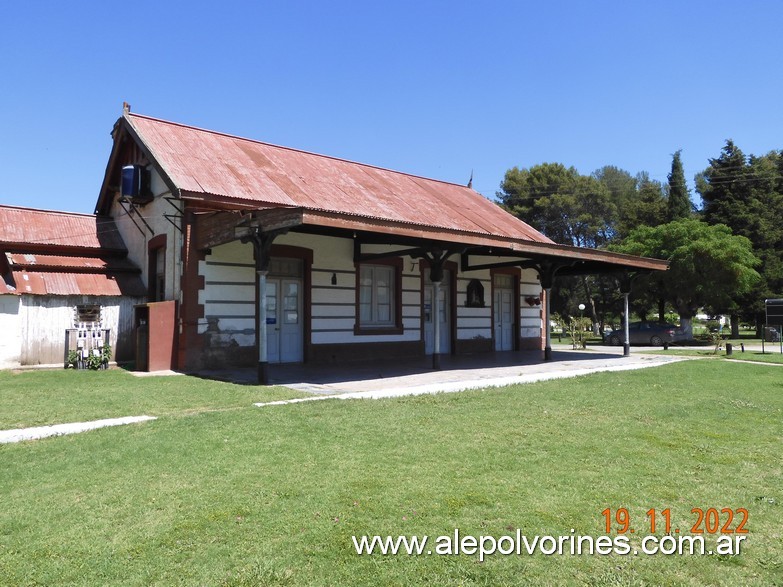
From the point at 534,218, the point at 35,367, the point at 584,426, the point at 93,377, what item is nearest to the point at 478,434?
the point at 584,426

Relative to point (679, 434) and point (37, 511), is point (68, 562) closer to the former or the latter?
point (37, 511)

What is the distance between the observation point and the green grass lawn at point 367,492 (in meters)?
3.03

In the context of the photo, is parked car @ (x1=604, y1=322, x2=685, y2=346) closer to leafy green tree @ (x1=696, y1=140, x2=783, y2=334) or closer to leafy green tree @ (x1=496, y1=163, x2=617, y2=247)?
leafy green tree @ (x1=696, y1=140, x2=783, y2=334)

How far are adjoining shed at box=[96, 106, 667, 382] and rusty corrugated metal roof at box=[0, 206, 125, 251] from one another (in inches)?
18.7

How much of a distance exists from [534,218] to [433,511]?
142 feet

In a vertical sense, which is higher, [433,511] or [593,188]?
[593,188]

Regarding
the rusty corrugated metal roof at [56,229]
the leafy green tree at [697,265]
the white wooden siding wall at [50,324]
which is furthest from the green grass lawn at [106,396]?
the leafy green tree at [697,265]

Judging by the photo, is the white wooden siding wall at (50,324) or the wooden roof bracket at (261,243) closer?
the wooden roof bracket at (261,243)

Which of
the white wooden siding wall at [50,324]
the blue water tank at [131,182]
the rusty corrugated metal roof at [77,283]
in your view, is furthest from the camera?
the blue water tank at [131,182]

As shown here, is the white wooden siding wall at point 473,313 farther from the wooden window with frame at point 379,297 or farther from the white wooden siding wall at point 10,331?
the white wooden siding wall at point 10,331

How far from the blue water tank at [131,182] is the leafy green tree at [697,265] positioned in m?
26.3

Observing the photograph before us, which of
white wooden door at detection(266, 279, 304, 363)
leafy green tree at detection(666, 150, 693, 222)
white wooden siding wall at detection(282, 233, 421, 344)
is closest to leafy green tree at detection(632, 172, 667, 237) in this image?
leafy green tree at detection(666, 150, 693, 222)

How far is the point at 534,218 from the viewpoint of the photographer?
4506 centimetres

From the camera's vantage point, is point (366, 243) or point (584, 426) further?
point (366, 243)
